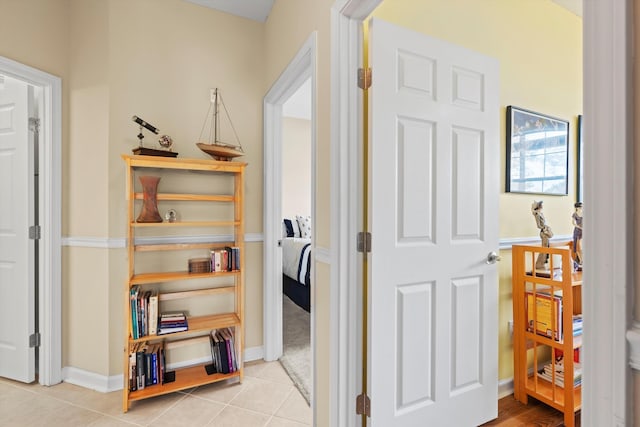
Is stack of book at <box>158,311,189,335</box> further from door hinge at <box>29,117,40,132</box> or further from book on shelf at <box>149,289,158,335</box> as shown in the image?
door hinge at <box>29,117,40,132</box>

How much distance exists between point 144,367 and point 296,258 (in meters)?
1.85

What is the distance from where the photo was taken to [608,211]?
513 millimetres

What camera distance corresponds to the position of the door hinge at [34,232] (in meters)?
2.10

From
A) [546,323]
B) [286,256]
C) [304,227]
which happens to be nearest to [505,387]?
[546,323]

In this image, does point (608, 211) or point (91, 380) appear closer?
point (608, 211)

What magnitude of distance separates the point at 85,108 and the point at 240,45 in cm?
124

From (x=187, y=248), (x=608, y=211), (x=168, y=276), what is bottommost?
(x=168, y=276)

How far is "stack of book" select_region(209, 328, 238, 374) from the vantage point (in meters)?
2.11

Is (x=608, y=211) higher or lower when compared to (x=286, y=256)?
higher

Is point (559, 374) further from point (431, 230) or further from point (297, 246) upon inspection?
point (297, 246)

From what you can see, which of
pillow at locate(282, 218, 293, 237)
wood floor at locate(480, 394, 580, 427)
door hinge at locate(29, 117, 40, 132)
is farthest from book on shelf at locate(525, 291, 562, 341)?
door hinge at locate(29, 117, 40, 132)

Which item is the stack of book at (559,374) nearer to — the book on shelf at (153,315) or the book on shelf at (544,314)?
the book on shelf at (544,314)

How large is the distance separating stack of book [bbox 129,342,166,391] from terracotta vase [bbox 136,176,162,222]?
844 mm

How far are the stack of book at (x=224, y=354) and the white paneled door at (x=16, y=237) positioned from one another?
4.16 ft
